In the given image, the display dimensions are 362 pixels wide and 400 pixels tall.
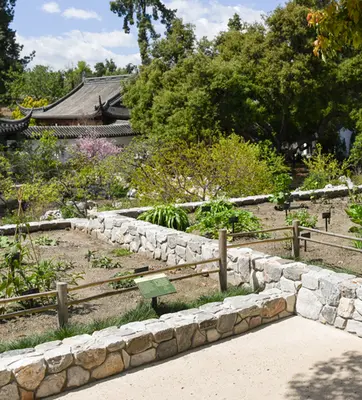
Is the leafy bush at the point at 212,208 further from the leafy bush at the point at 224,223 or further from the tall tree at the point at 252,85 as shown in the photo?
the tall tree at the point at 252,85

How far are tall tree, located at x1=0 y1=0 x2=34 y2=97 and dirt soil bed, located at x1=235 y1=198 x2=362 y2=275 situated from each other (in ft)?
110

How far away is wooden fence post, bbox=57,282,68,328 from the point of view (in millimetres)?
5359

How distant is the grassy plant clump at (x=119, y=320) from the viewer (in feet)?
16.8

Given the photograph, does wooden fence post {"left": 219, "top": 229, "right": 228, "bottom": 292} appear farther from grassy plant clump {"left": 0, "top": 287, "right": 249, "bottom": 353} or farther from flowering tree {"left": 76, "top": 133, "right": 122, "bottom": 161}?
flowering tree {"left": 76, "top": 133, "right": 122, "bottom": 161}

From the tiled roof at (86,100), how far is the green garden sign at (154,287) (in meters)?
26.2

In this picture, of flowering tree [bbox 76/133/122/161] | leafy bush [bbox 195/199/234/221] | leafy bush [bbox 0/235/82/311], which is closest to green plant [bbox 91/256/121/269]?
leafy bush [bbox 0/235/82/311]

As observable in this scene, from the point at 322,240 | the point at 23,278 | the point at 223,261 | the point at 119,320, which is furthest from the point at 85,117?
the point at 119,320

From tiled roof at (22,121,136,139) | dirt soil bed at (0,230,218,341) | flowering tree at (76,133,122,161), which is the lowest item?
dirt soil bed at (0,230,218,341)

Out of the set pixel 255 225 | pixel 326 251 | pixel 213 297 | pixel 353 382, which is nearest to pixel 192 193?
pixel 255 225

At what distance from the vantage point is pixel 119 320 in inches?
223

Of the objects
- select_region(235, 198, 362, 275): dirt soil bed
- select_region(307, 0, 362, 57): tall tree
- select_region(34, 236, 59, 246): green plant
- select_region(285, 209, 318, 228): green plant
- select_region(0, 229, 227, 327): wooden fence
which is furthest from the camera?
select_region(34, 236, 59, 246): green plant

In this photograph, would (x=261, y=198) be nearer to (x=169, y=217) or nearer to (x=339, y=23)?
(x=169, y=217)

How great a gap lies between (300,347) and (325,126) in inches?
748

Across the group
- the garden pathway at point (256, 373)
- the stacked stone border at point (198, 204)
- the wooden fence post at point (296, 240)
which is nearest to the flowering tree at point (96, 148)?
the stacked stone border at point (198, 204)
